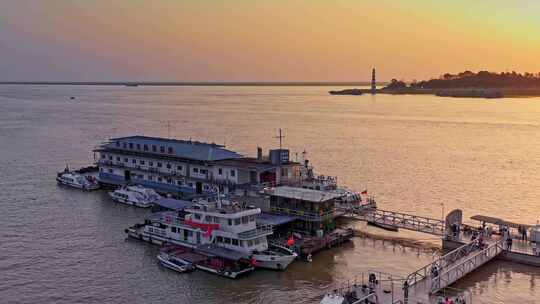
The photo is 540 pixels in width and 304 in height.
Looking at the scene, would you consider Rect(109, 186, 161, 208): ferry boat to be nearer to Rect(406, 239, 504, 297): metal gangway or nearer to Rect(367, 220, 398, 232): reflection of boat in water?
Rect(367, 220, 398, 232): reflection of boat in water

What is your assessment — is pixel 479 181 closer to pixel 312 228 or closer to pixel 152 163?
pixel 312 228

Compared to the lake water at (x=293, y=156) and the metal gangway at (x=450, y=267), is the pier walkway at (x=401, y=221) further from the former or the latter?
the metal gangway at (x=450, y=267)

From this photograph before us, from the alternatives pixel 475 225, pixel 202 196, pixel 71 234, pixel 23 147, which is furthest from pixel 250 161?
pixel 23 147

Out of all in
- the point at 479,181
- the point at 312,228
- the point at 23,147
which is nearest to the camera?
the point at 312,228

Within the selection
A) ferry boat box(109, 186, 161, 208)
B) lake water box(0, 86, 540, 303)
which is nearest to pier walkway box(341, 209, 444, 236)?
lake water box(0, 86, 540, 303)

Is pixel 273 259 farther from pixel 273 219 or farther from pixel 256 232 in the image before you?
pixel 273 219

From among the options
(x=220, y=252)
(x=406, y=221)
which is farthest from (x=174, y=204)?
(x=406, y=221)
